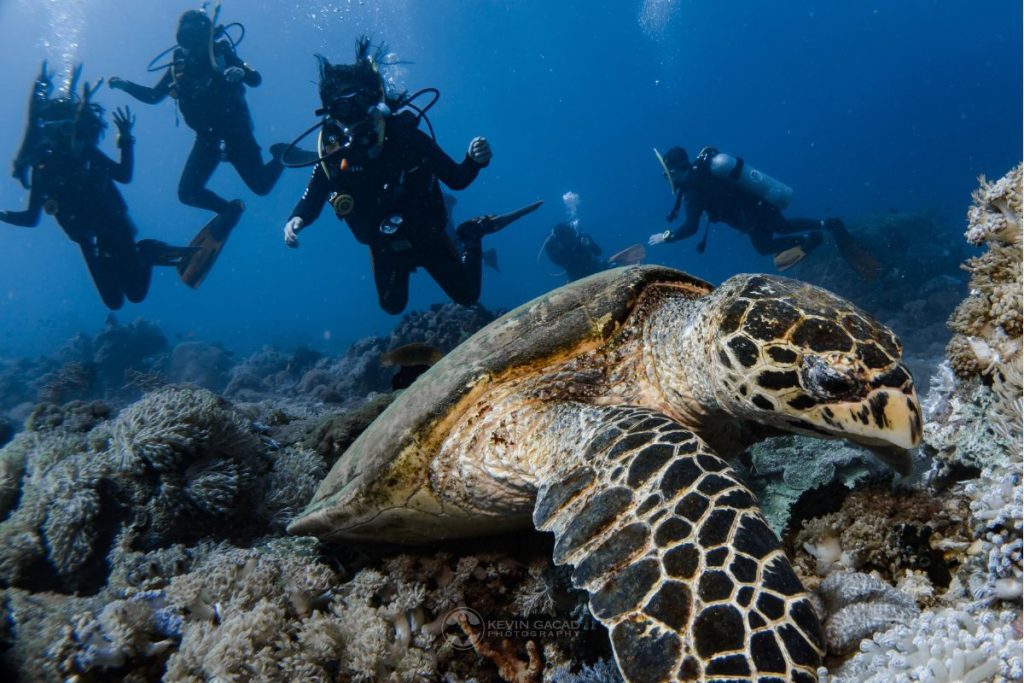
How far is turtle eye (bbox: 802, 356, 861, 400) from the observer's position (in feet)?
5.59

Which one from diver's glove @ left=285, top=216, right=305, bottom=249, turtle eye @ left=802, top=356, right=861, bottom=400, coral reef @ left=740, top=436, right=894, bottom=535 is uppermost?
diver's glove @ left=285, top=216, right=305, bottom=249

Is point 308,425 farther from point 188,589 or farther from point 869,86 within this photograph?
point 869,86

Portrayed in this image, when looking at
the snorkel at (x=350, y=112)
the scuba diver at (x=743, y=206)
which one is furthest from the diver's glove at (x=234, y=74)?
the scuba diver at (x=743, y=206)

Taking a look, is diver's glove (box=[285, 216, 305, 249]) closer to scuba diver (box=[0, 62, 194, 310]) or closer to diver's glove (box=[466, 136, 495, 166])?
diver's glove (box=[466, 136, 495, 166])

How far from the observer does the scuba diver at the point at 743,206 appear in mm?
10219

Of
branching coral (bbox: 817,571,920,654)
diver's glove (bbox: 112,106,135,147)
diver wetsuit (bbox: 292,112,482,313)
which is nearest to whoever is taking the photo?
branching coral (bbox: 817,571,920,654)

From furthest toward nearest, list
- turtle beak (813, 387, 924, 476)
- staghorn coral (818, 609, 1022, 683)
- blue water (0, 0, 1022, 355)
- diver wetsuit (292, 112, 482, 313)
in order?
blue water (0, 0, 1022, 355), diver wetsuit (292, 112, 482, 313), turtle beak (813, 387, 924, 476), staghorn coral (818, 609, 1022, 683)

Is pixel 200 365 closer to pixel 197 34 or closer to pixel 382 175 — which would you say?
pixel 197 34

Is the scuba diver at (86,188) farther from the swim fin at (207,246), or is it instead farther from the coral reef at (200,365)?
the coral reef at (200,365)

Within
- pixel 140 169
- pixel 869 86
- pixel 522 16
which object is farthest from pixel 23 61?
pixel 869 86

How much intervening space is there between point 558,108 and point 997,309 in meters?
104

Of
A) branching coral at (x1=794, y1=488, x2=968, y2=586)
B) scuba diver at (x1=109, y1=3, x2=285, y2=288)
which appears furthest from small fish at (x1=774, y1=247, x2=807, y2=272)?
scuba diver at (x1=109, y1=3, x2=285, y2=288)

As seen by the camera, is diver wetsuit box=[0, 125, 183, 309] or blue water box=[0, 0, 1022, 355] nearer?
diver wetsuit box=[0, 125, 183, 309]

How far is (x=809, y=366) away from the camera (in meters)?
1.75
